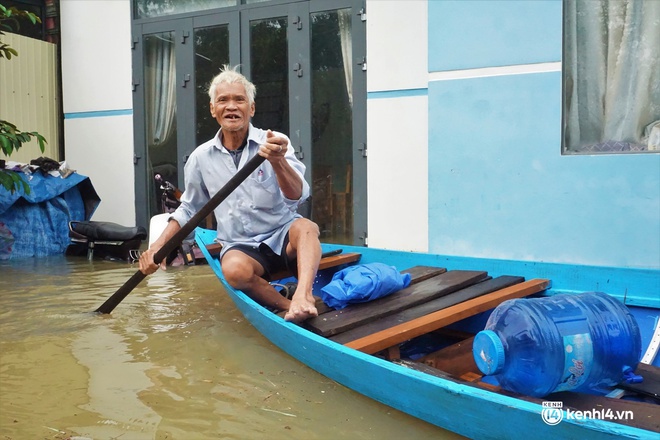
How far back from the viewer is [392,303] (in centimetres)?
327

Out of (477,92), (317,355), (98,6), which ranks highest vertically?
(98,6)

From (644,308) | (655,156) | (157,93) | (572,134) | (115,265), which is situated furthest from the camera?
(157,93)

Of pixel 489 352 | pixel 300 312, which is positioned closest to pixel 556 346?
pixel 489 352

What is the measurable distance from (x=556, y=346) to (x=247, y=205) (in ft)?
6.71

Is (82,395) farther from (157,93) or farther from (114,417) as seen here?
(157,93)

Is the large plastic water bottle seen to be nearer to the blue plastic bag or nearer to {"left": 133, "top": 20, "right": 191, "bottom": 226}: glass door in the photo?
the blue plastic bag

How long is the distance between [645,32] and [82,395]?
4.48 meters

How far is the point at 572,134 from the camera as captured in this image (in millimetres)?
4977

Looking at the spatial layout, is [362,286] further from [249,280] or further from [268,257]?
[268,257]

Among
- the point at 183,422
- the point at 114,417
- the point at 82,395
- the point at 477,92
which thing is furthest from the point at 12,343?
the point at 477,92

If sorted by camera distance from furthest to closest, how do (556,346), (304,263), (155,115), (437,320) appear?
1. (155,115)
2. (304,263)
3. (437,320)
4. (556,346)

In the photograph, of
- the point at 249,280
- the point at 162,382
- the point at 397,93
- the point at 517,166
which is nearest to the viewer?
the point at 162,382

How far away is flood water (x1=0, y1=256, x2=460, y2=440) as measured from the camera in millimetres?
2449

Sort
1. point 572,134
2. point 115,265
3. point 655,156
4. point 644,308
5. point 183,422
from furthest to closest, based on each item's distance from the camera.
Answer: point 115,265
point 572,134
point 655,156
point 644,308
point 183,422
